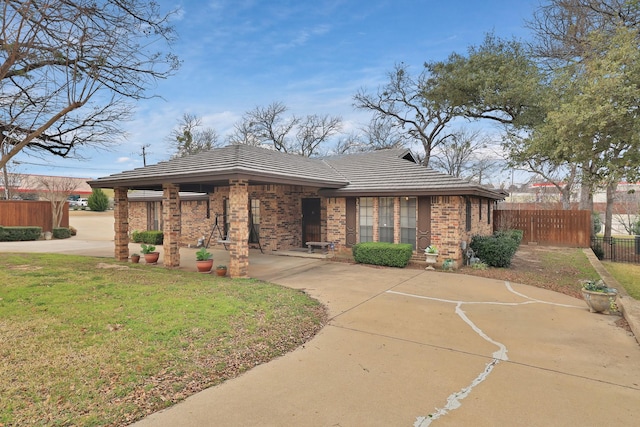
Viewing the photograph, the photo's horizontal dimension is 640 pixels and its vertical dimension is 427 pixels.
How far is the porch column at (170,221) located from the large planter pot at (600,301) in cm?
1026

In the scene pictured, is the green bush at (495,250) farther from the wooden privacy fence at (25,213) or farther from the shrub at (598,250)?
the wooden privacy fence at (25,213)

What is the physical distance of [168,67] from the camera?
792cm

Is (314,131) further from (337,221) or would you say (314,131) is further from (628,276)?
(628,276)

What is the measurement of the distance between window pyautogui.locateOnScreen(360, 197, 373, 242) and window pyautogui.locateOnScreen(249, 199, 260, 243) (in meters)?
4.53

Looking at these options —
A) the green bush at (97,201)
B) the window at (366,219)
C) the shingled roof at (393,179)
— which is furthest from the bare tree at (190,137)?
the window at (366,219)

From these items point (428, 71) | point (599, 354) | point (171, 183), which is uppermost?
point (428, 71)

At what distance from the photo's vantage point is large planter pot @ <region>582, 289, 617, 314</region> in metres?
6.19

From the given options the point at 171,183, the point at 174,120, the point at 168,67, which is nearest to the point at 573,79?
the point at 168,67

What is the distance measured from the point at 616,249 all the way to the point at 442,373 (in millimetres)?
17865

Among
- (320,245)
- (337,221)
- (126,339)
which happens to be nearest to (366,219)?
(337,221)

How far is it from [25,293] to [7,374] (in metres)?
3.92

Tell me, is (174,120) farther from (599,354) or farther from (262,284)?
(599,354)

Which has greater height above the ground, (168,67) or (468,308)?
(168,67)

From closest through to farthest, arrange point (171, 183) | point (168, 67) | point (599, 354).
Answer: point (599, 354) → point (168, 67) → point (171, 183)
